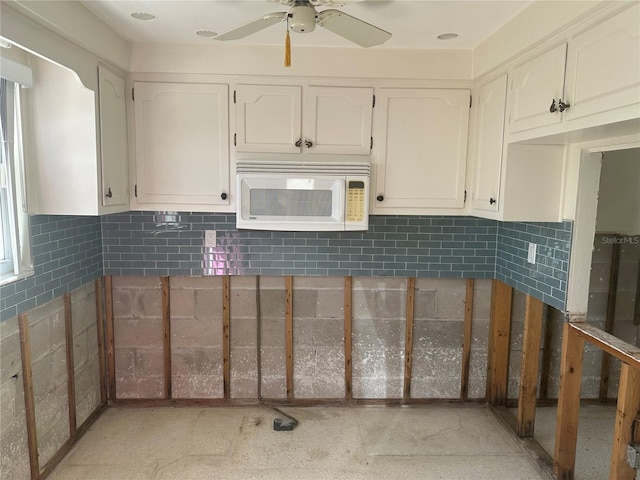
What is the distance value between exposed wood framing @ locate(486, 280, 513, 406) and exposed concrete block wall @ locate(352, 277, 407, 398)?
61cm

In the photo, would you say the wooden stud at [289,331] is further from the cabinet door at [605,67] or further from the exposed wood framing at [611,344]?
the cabinet door at [605,67]

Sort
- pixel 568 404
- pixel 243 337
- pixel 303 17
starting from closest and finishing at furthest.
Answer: pixel 303 17 < pixel 568 404 < pixel 243 337

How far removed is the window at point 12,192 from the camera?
6.19 feet

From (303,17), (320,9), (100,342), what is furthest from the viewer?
(100,342)

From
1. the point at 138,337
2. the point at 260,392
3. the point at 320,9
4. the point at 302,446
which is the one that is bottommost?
the point at 302,446

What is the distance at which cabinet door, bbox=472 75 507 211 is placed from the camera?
7.21ft

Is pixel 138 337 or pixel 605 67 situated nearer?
pixel 605 67

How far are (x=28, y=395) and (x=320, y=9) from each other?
7.30ft

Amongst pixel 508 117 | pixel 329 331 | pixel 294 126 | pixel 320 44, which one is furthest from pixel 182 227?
pixel 508 117

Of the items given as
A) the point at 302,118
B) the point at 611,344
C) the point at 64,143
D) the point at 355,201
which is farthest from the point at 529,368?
the point at 64,143

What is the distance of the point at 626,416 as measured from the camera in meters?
1.80

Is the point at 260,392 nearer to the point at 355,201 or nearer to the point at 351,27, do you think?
the point at 355,201

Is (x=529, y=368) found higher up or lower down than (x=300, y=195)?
lower down

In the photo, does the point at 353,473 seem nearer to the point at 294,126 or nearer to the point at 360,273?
the point at 360,273
